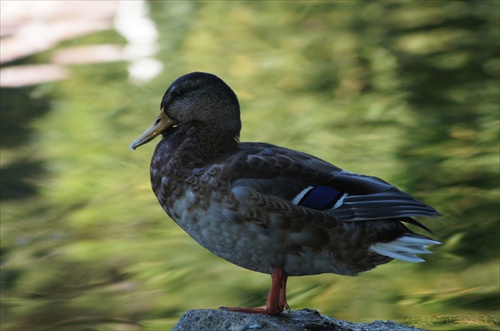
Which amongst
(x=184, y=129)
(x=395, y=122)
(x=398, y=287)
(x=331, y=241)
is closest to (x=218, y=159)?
(x=184, y=129)

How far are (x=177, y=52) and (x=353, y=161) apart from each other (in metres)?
5.00

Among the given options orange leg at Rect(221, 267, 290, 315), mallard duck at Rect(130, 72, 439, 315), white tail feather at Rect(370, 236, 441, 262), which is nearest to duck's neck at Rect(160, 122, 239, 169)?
mallard duck at Rect(130, 72, 439, 315)

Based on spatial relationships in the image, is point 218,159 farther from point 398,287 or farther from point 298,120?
point 298,120

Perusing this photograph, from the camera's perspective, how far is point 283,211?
3660mm

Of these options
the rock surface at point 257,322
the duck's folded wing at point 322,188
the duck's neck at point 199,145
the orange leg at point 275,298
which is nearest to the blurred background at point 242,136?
the rock surface at point 257,322

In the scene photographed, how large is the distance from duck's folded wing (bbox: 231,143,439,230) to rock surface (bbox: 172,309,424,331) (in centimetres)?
47

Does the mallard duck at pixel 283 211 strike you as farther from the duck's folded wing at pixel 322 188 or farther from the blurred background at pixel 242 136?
the blurred background at pixel 242 136

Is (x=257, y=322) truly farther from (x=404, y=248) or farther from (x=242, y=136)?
(x=242, y=136)

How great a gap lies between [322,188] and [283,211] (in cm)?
18

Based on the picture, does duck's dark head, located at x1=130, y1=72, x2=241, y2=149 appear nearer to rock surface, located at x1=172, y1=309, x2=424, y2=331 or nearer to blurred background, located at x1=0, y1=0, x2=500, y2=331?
rock surface, located at x1=172, y1=309, x2=424, y2=331

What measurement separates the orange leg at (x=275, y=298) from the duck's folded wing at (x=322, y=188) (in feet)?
0.97

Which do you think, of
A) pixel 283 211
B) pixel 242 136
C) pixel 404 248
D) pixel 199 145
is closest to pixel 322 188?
pixel 283 211

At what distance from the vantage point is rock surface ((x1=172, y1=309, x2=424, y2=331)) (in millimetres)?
3715

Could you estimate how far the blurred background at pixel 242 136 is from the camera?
6289mm
